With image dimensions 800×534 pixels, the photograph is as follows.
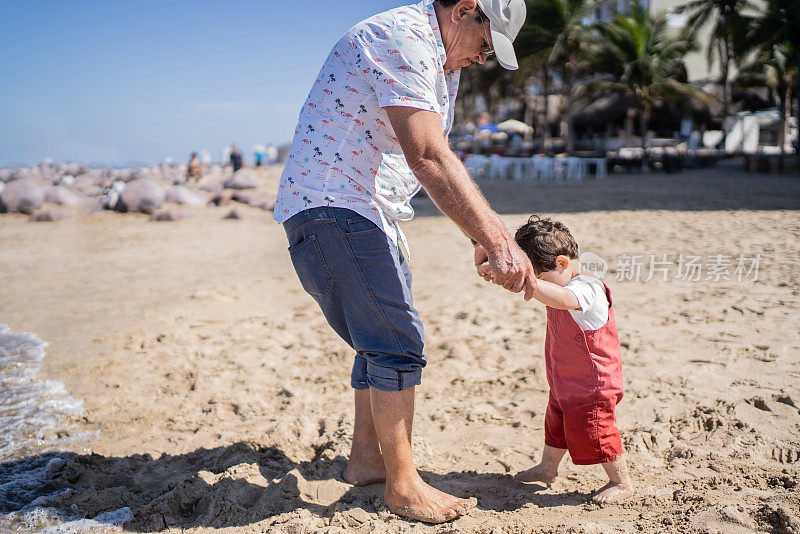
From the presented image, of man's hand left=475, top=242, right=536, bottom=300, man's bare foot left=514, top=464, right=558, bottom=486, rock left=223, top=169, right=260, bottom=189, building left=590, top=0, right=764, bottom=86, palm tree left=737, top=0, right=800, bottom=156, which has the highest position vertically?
building left=590, top=0, right=764, bottom=86

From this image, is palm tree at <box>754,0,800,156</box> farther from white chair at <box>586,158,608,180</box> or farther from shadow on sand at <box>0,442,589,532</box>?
shadow on sand at <box>0,442,589,532</box>

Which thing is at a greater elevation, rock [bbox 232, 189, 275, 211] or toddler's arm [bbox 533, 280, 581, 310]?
toddler's arm [bbox 533, 280, 581, 310]

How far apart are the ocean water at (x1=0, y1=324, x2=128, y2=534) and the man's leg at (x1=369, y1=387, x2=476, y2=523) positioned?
3.23 ft

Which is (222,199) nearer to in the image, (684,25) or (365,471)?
(365,471)

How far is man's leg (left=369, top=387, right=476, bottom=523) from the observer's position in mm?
1896

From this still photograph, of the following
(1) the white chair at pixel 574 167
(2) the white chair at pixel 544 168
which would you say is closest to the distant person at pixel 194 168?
(2) the white chair at pixel 544 168

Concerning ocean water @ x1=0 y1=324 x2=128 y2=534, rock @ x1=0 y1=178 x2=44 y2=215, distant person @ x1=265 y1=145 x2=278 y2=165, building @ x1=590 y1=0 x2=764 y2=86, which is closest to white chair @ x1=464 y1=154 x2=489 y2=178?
rock @ x1=0 y1=178 x2=44 y2=215

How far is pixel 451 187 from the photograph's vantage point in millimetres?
1668

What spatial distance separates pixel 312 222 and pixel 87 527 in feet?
4.44

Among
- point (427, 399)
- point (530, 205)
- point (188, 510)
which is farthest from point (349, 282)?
point (530, 205)

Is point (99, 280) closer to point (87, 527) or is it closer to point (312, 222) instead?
point (87, 527)

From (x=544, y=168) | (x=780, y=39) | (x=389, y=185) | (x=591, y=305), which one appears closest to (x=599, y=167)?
(x=544, y=168)

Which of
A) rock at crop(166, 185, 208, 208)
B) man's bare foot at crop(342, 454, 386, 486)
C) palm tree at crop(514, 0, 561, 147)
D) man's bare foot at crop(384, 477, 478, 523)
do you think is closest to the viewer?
man's bare foot at crop(384, 477, 478, 523)

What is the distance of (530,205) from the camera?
11.5 m
